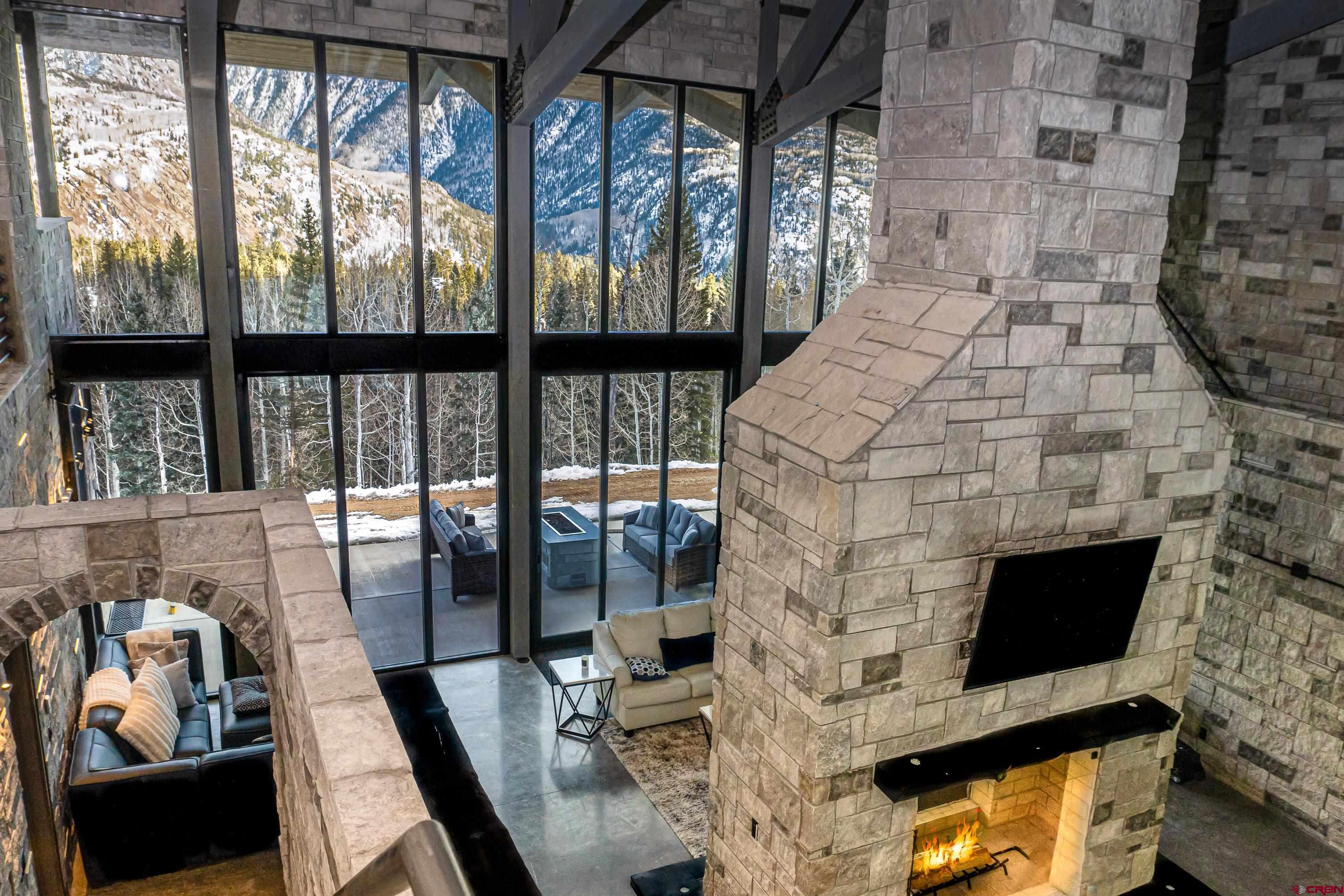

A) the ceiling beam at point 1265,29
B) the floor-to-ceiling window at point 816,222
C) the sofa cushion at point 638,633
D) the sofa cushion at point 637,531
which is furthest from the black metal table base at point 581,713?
the ceiling beam at point 1265,29

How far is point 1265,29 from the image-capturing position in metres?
5.38

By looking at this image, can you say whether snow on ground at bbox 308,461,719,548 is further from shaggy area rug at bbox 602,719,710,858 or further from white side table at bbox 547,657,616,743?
shaggy area rug at bbox 602,719,710,858

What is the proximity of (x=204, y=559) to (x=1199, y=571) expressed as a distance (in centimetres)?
570

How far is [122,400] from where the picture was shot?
300 inches

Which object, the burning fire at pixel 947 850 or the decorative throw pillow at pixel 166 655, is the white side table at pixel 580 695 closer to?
the burning fire at pixel 947 850

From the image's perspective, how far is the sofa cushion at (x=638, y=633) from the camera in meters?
8.38

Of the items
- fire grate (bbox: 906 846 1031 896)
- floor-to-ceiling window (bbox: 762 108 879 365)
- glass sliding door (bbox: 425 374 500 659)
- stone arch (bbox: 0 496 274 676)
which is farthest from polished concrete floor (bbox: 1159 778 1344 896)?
stone arch (bbox: 0 496 274 676)

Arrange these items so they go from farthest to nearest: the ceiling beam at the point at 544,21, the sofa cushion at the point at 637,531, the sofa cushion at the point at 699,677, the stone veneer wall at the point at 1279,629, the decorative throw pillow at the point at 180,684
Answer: the sofa cushion at the point at 637,531 < the sofa cushion at the point at 699,677 < the decorative throw pillow at the point at 180,684 < the ceiling beam at the point at 544,21 < the stone veneer wall at the point at 1279,629

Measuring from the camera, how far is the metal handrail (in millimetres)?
871

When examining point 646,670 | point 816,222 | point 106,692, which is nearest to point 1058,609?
point 646,670

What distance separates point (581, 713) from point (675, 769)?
45.0 inches

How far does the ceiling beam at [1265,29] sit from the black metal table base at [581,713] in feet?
21.1

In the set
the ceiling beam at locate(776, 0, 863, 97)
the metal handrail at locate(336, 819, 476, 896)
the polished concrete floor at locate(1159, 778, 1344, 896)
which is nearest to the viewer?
the metal handrail at locate(336, 819, 476, 896)

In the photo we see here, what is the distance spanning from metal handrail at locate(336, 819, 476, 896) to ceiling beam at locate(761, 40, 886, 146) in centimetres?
629
